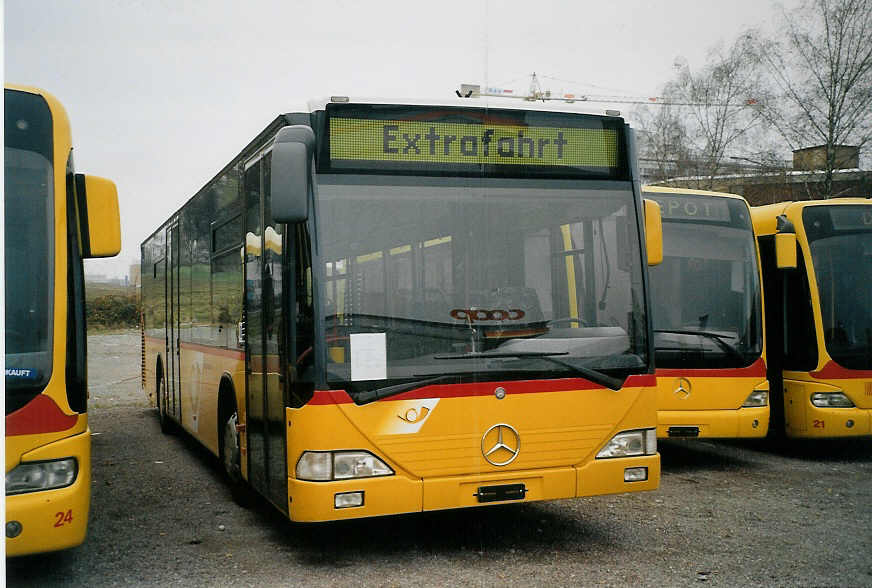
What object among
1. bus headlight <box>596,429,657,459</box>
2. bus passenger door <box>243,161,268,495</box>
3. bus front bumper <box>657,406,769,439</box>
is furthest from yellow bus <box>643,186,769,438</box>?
bus passenger door <box>243,161,268,495</box>

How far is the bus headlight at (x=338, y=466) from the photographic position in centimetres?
521

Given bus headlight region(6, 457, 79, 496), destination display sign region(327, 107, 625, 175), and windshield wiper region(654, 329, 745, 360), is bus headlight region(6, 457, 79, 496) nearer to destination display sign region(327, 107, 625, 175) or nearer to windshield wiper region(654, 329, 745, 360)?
destination display sign region(327, 107, 625, 175)

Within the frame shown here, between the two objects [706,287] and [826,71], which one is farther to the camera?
[826,71]

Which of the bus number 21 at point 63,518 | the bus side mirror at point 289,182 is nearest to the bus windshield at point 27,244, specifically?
the bus number 21 at point 63,518

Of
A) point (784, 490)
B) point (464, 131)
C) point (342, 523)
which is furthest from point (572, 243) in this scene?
point (784, 490)

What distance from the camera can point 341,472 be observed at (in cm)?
524

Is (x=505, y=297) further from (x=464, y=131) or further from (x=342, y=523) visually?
(x=342, y=523)

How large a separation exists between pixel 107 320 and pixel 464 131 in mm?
6904

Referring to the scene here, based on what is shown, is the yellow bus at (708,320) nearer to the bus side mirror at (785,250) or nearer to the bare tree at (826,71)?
the bus side mirror at (785,250)

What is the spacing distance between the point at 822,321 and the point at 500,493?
5.68m

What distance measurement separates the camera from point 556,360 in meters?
5.60

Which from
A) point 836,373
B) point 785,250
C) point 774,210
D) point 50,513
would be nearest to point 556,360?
point 50,513

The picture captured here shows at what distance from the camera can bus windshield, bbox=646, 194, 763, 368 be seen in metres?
9.27

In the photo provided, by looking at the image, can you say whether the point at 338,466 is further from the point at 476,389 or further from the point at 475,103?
the point at 475,103
